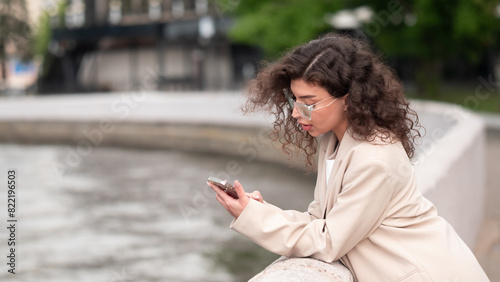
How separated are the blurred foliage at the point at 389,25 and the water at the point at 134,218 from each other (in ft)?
20.6

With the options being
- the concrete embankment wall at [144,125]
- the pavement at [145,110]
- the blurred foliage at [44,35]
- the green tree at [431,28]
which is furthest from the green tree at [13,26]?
the green tree at [431,28]

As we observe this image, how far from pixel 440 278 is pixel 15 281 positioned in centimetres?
627

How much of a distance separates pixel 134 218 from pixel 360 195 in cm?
912

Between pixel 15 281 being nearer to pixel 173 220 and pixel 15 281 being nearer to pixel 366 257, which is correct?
pixel 173 220

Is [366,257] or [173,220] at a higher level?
[366,257]

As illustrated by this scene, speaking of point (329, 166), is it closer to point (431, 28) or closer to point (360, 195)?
point (360, 195)

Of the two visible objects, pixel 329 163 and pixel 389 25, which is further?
pixel 389 25

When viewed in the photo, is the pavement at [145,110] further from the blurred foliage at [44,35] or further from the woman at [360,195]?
the blurred foliage at [44,35]

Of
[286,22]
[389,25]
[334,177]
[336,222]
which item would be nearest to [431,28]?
[389,25]

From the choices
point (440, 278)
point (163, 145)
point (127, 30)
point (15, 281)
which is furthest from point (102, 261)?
point (127, 30)

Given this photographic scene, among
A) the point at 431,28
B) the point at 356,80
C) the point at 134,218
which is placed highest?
the point at 356,80

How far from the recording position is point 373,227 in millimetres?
2650

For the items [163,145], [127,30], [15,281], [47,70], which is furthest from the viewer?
[47,70]

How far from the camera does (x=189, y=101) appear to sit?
23.5 metres
